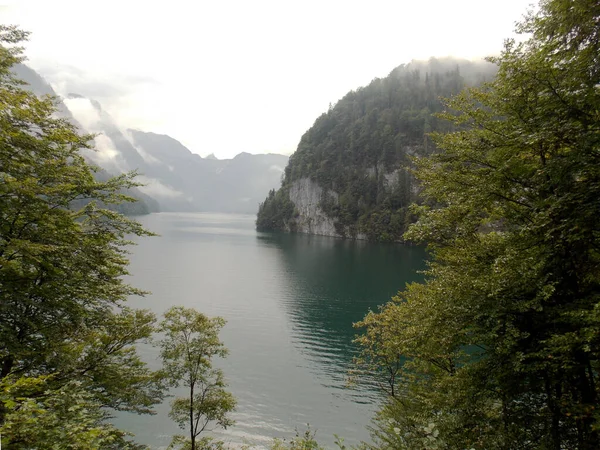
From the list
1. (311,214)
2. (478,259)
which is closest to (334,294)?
(478,259)

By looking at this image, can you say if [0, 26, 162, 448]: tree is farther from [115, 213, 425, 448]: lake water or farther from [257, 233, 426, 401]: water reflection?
[257, 233, 426, 401]: water reflection

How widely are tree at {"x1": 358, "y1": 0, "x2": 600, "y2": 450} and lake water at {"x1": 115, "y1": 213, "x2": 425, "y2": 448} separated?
17.1 m

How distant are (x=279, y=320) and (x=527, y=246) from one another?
41.0m

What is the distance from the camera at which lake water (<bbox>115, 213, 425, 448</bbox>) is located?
83.0ft

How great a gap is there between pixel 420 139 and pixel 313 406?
17646 cm

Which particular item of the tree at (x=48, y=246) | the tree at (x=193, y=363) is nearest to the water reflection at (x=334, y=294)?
the tree at (x=193, y=363)

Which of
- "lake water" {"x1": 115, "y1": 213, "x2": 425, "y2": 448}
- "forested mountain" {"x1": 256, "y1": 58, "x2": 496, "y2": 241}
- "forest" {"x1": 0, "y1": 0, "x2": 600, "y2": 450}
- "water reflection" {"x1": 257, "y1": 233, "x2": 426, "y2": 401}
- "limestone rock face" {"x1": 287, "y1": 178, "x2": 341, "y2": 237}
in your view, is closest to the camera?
"forest" {"x1": 0, "y1": 0, "x2": 600, "y2": 450}

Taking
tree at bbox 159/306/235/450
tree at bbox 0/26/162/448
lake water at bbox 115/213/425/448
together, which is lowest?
lake water at bbox 115/213/425/448

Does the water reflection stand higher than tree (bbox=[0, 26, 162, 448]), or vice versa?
tree (bbox=[0, 26, 162, 448])

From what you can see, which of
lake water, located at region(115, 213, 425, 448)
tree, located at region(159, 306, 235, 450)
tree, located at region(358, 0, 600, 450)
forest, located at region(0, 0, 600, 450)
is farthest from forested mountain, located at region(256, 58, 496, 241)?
forest, located at region(0, 0, 600, 450)

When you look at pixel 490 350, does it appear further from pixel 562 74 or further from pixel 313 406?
pixel 313 406

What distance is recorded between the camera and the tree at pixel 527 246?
7934 mm

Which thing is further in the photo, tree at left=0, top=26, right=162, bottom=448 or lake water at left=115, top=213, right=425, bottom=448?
lake water at left=115, top=213, right=425, bottom=448

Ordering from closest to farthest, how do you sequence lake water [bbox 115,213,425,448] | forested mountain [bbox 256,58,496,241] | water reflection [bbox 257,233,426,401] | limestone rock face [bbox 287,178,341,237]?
lake water [bbox 115,213,425,448], water reflection [bbox 257,233,426,401], forested mountain [bbox 256,58,496,241], limestone rock face [bbox 287,178,341,237]
